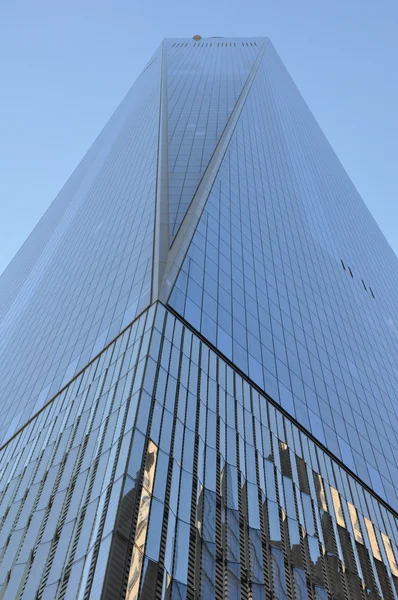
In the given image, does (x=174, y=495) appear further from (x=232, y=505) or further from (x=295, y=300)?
(x=295, y=300)

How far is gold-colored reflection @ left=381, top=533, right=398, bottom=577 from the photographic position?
26906mm

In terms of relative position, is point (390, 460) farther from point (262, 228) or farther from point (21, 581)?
point (21, 581)

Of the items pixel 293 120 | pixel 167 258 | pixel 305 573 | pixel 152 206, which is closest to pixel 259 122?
pixel 293 120

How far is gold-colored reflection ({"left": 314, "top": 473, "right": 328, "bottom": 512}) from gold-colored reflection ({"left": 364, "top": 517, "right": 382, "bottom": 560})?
127 inches

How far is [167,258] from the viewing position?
33.3m

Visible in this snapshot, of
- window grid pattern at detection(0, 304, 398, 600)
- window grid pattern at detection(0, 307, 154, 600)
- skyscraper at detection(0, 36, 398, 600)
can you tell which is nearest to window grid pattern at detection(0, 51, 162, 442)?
skyscraper at detection(0, 36, 398, 600)


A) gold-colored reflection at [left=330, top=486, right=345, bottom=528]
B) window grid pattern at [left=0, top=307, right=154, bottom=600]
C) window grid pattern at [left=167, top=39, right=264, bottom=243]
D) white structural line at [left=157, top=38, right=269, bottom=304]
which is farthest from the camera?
window grid pattern at [left=167, top=39, right=264, bottom=243]

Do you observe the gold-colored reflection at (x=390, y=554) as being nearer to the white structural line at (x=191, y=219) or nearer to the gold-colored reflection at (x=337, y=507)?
the gold-colored reflection at (x=337, y=507)

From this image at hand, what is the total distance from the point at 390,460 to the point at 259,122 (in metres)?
52.5

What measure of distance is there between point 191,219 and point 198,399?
59.5 feet

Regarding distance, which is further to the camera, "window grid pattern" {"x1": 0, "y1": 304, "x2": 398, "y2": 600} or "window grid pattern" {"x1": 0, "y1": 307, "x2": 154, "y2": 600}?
"window grid pattern" {"x1": 0, "y1": 307, "x2": 154, "y2": 600}

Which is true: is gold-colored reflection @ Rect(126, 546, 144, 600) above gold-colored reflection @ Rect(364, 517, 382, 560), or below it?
below

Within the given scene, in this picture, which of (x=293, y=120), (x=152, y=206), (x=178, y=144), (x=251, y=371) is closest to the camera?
(x=251, y=371)

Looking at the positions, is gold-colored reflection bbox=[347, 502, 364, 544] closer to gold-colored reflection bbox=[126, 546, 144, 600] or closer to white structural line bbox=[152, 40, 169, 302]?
white structural line bbox=[152, 40, 169, 302]
